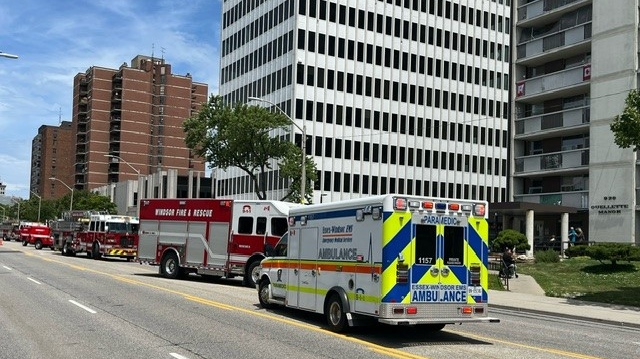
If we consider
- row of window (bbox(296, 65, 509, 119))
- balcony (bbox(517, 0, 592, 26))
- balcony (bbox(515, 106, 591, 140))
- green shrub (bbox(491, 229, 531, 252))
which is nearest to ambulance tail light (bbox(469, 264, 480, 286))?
green shrub (bbox(491, 229, 531, 252))

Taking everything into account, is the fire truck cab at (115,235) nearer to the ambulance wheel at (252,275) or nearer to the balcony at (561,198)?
the ambulance wheel at (252,275)

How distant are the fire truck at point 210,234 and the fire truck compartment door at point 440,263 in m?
12.6

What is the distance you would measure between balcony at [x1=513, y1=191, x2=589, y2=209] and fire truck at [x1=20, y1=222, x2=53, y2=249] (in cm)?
4095

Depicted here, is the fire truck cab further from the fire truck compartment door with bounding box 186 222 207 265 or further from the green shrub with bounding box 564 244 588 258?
the green shrub with bounding box 564 244 588 258

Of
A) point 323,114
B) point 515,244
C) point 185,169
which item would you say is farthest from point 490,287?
point 185,169

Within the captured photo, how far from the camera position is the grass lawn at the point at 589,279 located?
2398 centimetres

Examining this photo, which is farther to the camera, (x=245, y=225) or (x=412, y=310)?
(x=245, y=225)

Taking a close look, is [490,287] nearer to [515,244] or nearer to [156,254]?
[515,244]

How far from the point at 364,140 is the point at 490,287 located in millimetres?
49893

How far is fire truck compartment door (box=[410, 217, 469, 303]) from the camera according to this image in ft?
40.6

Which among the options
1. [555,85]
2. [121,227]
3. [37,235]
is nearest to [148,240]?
[121,227]

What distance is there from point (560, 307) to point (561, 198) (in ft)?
97.7

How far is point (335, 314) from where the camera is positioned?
13.6 meters

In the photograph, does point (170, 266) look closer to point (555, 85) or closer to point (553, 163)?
point (553, 163)
